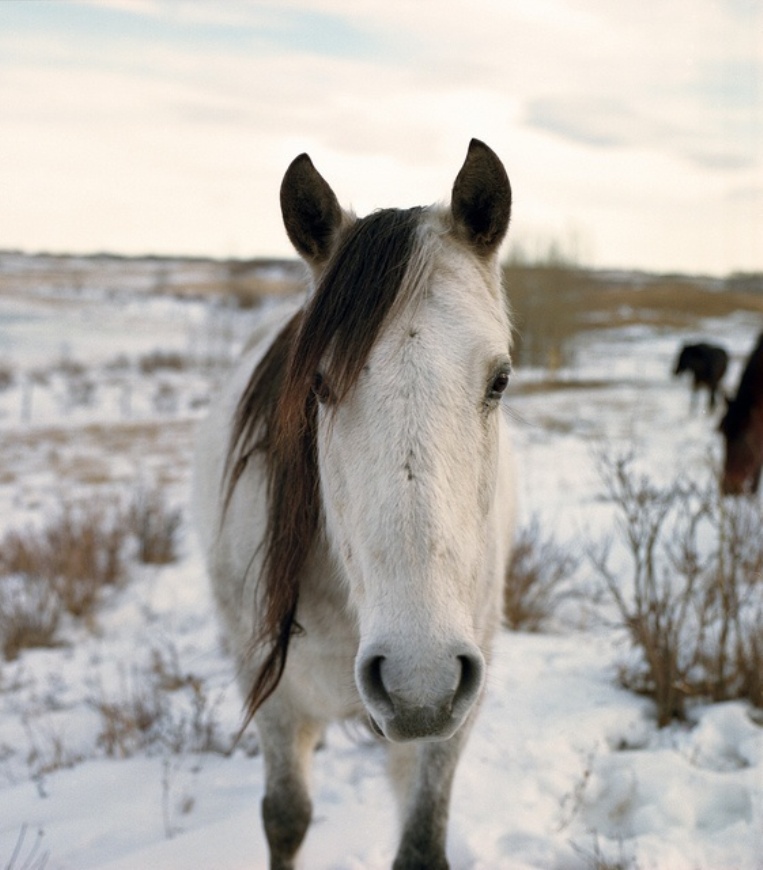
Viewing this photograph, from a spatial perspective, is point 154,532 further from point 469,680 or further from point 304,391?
point 469,680

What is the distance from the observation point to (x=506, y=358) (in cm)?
164

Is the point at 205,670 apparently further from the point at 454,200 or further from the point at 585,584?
the point at 454,200

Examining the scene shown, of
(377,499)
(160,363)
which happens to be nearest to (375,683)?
(377,499)

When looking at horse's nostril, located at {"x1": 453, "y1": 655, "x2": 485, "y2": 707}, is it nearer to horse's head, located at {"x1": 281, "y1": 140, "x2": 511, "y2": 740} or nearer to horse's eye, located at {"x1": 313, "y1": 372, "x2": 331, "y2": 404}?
horse's head, located at {"x1": 281, "y1": 140, "x2": 511, "y2": 740}

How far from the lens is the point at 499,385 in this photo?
1.68 m

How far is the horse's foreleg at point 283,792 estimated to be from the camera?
2455mm

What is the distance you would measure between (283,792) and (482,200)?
205 centimetres

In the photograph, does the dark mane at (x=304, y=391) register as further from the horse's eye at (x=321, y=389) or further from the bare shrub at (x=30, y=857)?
the bare shrub at (x=30, y=857)

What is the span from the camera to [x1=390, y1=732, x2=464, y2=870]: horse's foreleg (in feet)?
7.51

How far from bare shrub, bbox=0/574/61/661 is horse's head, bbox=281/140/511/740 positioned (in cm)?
341

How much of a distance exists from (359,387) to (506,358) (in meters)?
0.35

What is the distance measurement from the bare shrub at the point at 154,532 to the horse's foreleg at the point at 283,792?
12.3 ft

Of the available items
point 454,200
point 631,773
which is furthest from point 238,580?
point 631,773

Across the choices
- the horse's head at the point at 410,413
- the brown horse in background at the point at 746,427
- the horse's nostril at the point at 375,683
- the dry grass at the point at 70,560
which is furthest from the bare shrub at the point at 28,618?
→ the brown horse in background at the point at 746,427
